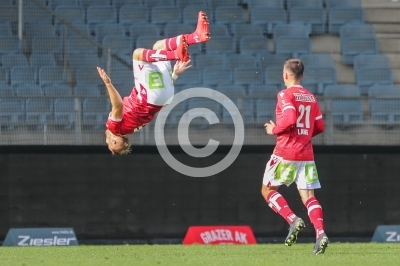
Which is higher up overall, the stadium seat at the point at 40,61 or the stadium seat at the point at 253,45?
the stadium seat at the point at 253,45

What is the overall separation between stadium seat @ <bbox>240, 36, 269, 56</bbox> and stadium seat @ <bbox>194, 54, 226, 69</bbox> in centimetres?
37

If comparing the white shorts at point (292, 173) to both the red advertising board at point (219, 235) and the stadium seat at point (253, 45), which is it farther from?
the stadium seat at point (253, 45)

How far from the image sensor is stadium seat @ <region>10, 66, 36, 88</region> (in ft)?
44.4

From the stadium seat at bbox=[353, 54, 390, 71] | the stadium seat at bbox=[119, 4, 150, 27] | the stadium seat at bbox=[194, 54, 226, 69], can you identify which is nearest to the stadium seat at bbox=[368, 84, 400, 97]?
the stadium seat at bbox=[353, 54, 390, 71]

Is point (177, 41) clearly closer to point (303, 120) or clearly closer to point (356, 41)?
point (303, 120)

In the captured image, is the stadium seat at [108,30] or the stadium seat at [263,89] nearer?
the stadium seat at [263,89]

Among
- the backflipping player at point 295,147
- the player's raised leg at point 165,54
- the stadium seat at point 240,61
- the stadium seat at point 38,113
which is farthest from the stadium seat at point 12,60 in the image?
the backflipping player at point 295,147

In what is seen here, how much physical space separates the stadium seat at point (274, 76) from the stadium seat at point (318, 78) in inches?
15.8

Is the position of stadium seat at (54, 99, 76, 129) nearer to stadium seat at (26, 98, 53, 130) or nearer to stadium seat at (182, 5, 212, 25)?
stadium seat at (26, 98, 53, 130)

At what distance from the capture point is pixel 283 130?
Result: 909cm

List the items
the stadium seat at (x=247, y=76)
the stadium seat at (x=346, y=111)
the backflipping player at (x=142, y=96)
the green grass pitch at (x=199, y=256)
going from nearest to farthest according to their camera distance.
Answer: the green grass pitch at (x=199, y=256) < the backflipping player at (x=142, y=96) < the stadium seat at (x=346, y=111) < the stadium seat at (x=247, y=76)

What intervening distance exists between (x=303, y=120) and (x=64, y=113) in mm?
4565

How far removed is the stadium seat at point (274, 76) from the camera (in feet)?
46.9

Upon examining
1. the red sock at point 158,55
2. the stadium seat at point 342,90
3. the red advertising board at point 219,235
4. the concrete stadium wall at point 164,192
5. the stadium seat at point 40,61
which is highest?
the red sock at point 158,55
